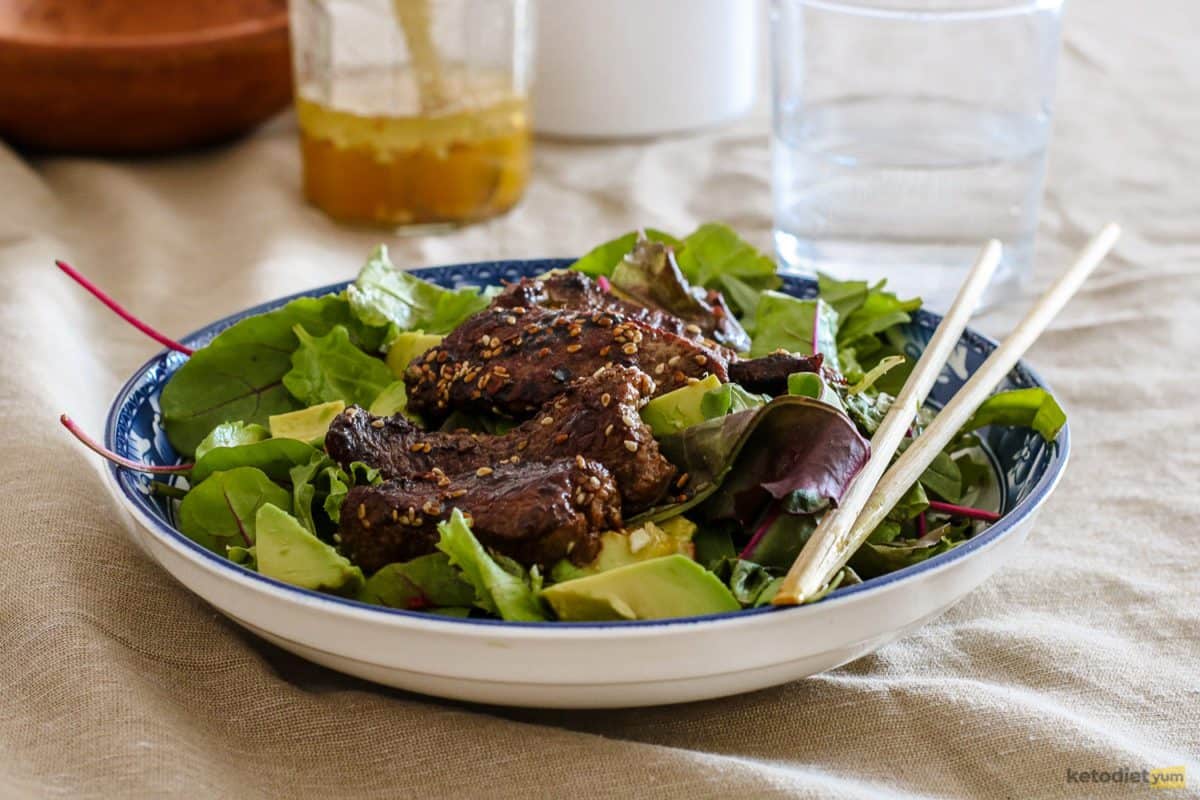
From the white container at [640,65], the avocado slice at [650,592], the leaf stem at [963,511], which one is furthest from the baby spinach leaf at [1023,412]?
the white container at [640,65]

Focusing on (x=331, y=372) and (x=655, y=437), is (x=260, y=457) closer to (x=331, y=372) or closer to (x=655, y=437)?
(x=331, y=372)

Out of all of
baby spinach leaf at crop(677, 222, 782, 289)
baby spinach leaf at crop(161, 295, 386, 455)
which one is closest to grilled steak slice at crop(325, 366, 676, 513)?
baby spinach leaf at crop(161, 295, 386, 455)

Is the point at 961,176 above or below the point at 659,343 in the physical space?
below

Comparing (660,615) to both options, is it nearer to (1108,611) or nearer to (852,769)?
(852,769)

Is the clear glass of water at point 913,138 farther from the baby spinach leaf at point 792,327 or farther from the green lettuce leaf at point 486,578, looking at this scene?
the green lettuce leaf at point 486,578

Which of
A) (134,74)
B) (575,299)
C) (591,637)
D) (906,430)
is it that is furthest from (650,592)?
(134,74)

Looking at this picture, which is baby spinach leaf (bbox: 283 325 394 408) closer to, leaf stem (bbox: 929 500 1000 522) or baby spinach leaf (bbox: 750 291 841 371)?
baby spinach leaf (bbox: 750 291 841 371)

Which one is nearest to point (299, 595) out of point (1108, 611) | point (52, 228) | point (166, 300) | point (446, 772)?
point (446, 772)
